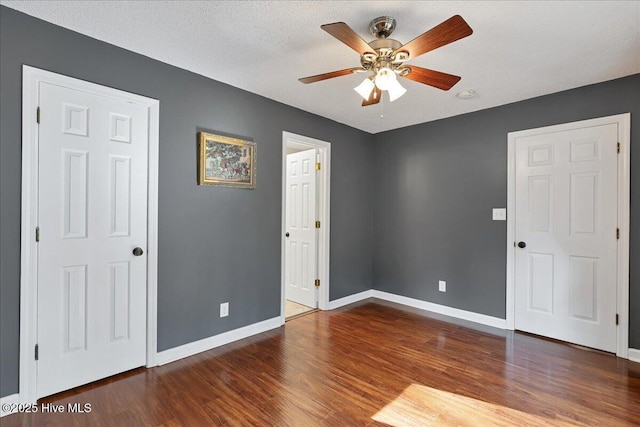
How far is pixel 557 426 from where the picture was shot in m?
1.85

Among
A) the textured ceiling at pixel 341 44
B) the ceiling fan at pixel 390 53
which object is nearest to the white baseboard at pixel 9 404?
the textured ceiling at pixel 341 44

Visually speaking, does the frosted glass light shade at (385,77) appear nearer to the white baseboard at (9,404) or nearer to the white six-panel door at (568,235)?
the white six-panel door at (568,235)

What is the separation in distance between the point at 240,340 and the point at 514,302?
9.48 feet

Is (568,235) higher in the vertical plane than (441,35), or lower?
lower

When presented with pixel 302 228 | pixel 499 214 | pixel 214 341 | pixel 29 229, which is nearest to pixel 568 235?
pixel 499 214

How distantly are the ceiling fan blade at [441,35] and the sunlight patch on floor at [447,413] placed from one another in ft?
7.13

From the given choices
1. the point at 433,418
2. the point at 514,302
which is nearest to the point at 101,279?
the point at 433,418

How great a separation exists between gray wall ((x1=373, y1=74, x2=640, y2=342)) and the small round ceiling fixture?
56cm

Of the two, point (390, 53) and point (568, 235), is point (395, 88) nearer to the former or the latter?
point (390, 53)

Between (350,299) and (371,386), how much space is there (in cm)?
206

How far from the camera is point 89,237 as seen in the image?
86.9 inches

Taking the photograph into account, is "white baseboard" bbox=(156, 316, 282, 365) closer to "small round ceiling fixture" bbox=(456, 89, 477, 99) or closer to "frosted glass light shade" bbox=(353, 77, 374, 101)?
"frosted glass light shade" bbox=(353, 77, 374, 101)

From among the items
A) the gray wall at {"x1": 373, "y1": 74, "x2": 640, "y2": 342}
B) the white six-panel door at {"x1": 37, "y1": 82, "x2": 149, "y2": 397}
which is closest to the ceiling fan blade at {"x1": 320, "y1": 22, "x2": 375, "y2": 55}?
the white six-panel door at {"x1": 37, "y1": 82, "x2": 149, "y2": 397}

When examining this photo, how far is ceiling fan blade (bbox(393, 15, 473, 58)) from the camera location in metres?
1.50
